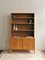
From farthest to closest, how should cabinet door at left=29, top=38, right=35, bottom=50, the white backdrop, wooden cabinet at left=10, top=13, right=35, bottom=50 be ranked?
the white backdrop
wooden cabinet at left=10, top=13, right=35, bottom=50
cabinet door at left=29, top=38, right=35, bottom=50

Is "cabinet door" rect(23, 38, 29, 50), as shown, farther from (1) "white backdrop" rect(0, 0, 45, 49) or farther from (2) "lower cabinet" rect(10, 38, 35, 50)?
(1) "white backdrop" rect(0, 0, 45, 49)

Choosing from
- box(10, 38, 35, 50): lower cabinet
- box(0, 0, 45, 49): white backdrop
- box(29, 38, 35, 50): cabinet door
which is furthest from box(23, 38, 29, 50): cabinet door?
box(0, 0, 45, 49): white backdrop

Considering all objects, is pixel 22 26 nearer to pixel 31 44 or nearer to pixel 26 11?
pixel 26 11

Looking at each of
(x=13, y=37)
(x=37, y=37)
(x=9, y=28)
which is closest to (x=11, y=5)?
(x=9, y=28)

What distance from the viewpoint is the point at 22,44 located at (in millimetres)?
5969

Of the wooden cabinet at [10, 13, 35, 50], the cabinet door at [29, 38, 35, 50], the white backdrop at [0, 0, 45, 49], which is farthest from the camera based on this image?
the white backdrop at [0, 0, 45, 49]

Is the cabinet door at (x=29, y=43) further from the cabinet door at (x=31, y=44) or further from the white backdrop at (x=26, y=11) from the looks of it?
the white backdrop at (x=26, y=11)

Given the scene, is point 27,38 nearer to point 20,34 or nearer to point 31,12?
point 20,34

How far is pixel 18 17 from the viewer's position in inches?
250

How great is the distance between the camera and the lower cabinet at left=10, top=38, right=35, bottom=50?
5934 millimetres

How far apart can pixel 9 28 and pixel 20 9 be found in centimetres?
101

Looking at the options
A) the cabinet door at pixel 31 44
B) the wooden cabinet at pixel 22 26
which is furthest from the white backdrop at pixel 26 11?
the cabinet door at pixel 31 44

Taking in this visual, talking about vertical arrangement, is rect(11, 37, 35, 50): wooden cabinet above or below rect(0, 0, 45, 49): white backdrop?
below

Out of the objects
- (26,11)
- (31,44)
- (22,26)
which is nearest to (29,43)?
(31,44)
